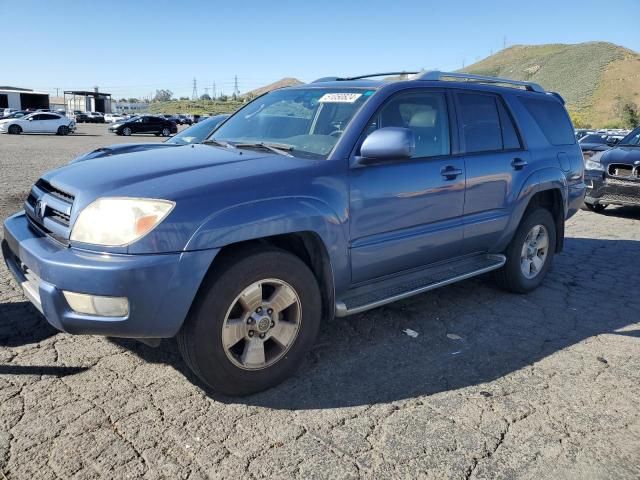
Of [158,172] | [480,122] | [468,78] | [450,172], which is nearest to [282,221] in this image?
[158,172]

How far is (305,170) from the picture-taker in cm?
321

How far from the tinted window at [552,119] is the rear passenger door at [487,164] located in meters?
0.48

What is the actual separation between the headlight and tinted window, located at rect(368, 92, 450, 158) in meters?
1.75

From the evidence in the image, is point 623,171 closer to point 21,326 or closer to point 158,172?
point 158,172

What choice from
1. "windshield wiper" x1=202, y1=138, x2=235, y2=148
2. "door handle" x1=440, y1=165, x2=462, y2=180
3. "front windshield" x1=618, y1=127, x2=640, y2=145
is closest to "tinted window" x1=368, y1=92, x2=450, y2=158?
"door handle" x1=440, y1=165, x2=462, y2=180

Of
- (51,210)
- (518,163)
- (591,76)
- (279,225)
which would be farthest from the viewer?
(591,76)

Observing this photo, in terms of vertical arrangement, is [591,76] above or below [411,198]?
above

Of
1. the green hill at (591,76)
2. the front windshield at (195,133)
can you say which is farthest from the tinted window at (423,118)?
the green hill at (591,76)

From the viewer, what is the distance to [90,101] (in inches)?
2955

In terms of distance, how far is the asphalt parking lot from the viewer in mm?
2543

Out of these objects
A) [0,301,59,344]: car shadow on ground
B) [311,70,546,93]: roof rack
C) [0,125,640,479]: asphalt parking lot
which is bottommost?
[0,125,640,479]: asphalt parking lot

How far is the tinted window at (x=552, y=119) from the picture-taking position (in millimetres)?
5145

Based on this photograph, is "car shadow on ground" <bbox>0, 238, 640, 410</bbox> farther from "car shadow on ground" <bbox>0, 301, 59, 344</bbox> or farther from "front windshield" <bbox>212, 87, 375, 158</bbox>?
"front windshield" <bbox>212, 87, 375, 158</bbox>

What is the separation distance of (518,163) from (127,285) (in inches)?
139
